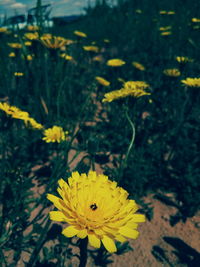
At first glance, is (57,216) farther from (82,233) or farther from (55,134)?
(55,134)

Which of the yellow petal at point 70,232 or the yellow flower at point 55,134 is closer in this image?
the yellow petal at point 70,232

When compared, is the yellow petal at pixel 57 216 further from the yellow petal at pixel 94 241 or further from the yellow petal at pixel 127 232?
the yellow petal at pixel 127 232

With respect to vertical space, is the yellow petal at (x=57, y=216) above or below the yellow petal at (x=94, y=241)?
→ above

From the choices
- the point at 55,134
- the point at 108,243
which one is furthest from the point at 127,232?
the point at 55,134

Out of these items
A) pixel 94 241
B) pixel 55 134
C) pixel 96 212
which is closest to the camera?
pixel 94 241

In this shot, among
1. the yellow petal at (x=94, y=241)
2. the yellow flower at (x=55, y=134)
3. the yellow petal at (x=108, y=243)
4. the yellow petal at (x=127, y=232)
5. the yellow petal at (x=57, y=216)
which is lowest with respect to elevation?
the yellow flower at (x=55, y=134)

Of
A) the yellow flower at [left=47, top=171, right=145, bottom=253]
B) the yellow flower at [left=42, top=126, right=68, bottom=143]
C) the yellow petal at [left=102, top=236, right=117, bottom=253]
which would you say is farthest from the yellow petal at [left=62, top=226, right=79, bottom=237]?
the yellow flower at [left=42, top=126, right=68, bottom=143]

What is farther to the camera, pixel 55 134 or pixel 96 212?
pixel 55 134

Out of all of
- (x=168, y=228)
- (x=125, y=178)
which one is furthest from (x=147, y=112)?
(x=168, y=228)

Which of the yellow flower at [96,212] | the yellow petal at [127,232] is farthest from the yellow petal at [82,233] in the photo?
the yellow petal at [127,232]
